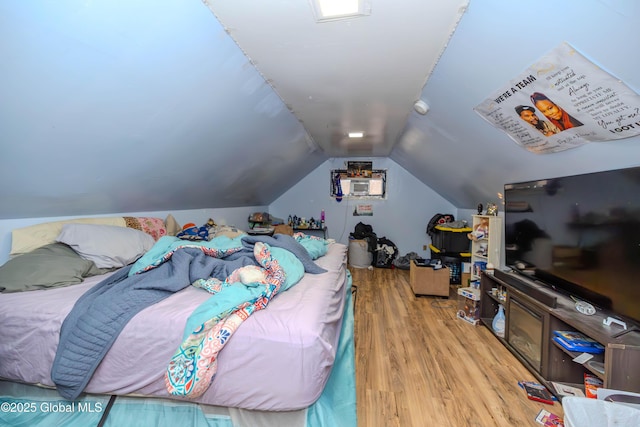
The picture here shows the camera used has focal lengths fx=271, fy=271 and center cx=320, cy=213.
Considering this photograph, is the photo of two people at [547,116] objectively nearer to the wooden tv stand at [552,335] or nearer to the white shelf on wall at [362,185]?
the wooden tv stand at [552,335]

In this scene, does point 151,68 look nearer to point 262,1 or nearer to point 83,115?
point 83,115

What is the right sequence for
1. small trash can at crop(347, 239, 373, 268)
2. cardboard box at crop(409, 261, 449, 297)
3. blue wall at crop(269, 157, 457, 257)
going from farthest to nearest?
blue wall at crop(269, 157, 457, 257), small trash can at crop(347, 239, 373, 268), cardboard box at crop(409, 261, 449, 297)

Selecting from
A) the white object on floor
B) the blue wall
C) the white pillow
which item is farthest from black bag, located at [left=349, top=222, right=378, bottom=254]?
the white object on floor

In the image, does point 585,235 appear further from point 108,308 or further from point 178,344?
point 108,308

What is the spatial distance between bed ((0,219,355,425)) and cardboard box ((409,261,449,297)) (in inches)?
97.4

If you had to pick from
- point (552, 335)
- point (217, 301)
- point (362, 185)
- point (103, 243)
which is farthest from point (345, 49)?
point (362, 185)

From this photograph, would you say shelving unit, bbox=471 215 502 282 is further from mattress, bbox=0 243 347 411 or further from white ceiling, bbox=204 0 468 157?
mattress, bbox=0 243 347 411

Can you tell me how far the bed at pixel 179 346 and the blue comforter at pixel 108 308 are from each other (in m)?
0.04

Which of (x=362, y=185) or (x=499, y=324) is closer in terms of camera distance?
(x=499, y=324)

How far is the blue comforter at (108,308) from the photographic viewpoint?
1207 mm

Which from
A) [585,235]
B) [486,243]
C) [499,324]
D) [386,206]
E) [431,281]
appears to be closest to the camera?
[585,235]

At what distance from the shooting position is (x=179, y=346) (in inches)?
45.6

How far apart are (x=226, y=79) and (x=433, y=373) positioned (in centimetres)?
249

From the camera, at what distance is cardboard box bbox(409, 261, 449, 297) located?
3.47 m
